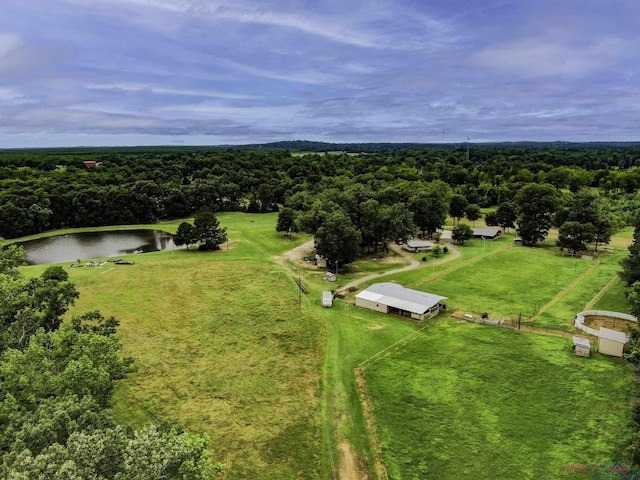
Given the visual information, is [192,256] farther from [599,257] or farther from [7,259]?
[599,257]

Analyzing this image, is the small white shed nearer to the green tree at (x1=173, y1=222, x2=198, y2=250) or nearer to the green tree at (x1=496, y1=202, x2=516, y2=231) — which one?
the green tree at (x1=173, y1=222, x2=198, y2=250)

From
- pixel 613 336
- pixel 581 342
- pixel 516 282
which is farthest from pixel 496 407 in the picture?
pixel 516 282

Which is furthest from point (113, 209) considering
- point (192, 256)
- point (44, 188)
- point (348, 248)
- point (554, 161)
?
point (554, 161)

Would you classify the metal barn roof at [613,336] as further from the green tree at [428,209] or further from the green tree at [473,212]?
the green tree at [473,212]

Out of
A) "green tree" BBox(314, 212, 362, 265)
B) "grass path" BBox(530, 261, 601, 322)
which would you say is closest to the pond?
"green tree" BBox(314, 212, 362, 265)

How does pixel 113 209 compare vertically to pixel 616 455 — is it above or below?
above

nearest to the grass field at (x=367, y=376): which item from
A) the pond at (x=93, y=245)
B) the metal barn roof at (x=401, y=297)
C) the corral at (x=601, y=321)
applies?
the corral at (x=601, y=321)

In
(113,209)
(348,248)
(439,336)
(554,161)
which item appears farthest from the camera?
(554,161)
